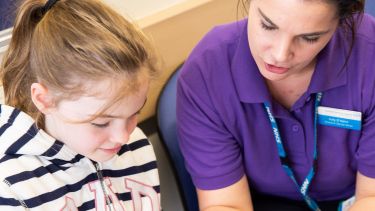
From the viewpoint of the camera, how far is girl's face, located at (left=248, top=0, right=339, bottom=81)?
0.91 m

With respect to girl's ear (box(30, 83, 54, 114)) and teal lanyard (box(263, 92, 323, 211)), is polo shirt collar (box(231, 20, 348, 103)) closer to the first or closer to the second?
teal lanyard (box(263, 92, 323, 211))

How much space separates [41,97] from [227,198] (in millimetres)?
527

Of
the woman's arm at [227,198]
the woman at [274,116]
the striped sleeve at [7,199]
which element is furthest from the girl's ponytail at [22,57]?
the woman's arm at [227,198]

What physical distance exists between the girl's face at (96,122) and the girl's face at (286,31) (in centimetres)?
26

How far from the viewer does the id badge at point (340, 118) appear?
1134 millimetres

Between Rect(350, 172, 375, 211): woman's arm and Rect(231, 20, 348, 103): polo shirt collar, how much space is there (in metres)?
0.26

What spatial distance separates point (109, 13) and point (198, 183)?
19.4 inches

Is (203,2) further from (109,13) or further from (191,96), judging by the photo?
(109,13)

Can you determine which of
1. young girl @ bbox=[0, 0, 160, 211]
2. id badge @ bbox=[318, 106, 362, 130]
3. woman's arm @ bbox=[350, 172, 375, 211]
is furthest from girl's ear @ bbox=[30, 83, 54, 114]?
woman's arm @ bbox=[350, 172, 375, 211]

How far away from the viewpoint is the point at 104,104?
3.00 ft

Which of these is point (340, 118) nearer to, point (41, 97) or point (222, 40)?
point (222, 40)

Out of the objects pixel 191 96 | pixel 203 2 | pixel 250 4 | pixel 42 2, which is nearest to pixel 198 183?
pixel 191 96

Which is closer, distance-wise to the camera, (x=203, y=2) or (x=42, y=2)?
(x=42, y=2)

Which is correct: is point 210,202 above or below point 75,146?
below
